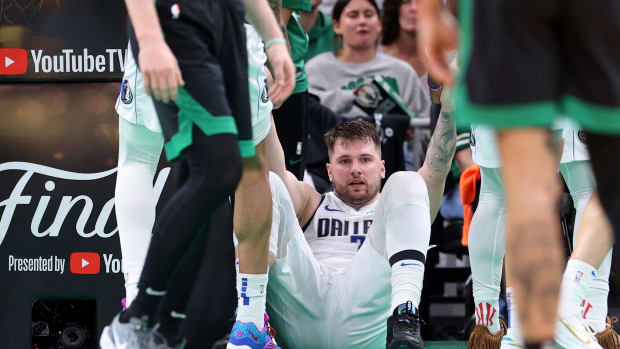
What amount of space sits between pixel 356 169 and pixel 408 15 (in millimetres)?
2129

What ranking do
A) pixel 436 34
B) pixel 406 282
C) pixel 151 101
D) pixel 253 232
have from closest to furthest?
1. pixel 436 34
2. pixel 151 101
3. pixel 253 232
4. pixel 406 282

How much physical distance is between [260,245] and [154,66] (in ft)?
3.56

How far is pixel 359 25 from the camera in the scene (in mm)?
5828

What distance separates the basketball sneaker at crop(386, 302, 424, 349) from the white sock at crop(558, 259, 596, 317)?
19.8 inches

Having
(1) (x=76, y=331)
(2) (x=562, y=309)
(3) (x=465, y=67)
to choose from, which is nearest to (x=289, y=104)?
(1) (x=76, y=331)

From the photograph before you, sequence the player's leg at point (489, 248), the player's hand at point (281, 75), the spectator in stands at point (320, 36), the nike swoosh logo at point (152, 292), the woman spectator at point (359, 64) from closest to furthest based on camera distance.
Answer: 1. the nike swoosh logo at point (152, 292)
2. the player's hand at point (281, 75)
3. the player's leg at point (489, 248)
4. the woman spectator at point (359, 64)
5. the spectator in stands at point (320, 36)

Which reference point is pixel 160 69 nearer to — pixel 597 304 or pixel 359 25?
pixel 597 304

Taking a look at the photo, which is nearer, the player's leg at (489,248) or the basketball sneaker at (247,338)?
the basketball sneaker at (247,338)

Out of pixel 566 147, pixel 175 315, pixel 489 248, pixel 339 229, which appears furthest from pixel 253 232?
pixel 566 147

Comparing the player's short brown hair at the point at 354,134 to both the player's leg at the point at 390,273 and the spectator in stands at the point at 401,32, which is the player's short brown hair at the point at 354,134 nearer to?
the player's leg at the point at 390,273

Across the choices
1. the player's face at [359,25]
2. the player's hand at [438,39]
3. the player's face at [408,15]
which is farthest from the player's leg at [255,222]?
the player's face at [408,15]

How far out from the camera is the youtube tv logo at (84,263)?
4223 mm

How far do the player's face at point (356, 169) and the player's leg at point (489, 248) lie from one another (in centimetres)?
51

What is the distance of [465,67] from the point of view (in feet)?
7.13
